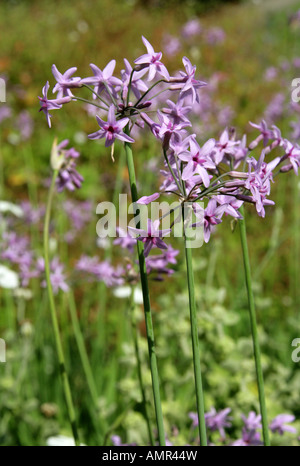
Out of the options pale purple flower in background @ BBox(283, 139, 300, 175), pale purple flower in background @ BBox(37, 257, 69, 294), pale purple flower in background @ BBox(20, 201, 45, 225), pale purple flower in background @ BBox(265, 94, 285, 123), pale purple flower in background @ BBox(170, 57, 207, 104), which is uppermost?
pale purple flower in background @ BBox(265, 94, 285, 123)

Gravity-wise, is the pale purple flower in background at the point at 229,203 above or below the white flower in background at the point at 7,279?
above

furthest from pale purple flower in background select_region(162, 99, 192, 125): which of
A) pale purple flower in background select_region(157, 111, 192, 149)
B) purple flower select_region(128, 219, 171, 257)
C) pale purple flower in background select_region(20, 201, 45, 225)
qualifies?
pale purple flower in background select_region(20, 201, 45, 225)

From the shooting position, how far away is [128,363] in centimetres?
255

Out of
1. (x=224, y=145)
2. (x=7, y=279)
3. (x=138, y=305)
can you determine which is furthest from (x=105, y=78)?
(x=138, y=305)

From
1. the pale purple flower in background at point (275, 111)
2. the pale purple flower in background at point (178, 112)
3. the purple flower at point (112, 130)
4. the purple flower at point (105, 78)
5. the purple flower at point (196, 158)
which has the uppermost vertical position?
the pale purple flower in background at point (275, 111)

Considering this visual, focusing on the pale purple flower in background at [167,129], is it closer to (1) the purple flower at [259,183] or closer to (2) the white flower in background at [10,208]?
(1) the purple flower at [259,183]

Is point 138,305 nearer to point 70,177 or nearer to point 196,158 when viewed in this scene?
point 70,177

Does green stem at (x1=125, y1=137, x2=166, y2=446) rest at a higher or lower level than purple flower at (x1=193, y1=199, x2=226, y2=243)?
lower

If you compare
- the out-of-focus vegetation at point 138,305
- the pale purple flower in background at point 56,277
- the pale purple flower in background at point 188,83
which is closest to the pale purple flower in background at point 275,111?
the out-of-focus vegetation at point 138,305

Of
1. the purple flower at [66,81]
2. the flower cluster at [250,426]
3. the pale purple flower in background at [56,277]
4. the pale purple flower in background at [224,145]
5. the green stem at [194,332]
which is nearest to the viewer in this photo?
the green stem at [194,332]

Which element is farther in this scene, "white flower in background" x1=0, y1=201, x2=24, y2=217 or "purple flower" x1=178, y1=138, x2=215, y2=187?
"white flower in background" x1=0, y1=201, x2=24, y2=217

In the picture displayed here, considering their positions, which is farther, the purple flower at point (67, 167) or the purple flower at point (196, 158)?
the purple flower at point (67, 167)

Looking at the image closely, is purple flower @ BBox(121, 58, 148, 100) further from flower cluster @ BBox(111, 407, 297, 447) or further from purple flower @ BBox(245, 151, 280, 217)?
flower cluster @ BBox(111, 407, 297, 447)
